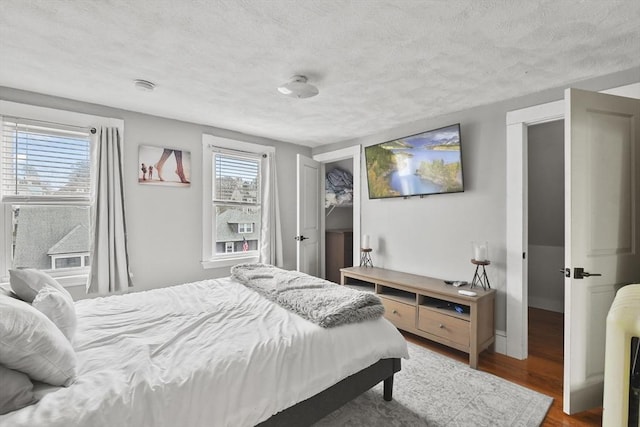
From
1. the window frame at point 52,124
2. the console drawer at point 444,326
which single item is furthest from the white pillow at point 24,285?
the console drawer at point 444,326

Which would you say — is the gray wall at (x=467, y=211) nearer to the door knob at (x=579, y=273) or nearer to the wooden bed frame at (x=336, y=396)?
the door knob at (x=579, y=273)

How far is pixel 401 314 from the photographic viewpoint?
9.96 feet

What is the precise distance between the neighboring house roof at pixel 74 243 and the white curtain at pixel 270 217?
6.37ft

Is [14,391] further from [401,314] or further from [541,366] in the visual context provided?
[541,366]

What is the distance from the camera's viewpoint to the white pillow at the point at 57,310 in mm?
1385

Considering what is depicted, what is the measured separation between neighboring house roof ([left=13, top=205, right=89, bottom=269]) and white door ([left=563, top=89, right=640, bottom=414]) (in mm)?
4138

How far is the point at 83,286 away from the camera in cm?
289

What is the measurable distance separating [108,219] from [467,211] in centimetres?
360

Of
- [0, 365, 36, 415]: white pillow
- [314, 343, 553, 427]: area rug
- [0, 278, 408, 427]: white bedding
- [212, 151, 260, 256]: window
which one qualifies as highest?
[212, 151, 260, 256]: window

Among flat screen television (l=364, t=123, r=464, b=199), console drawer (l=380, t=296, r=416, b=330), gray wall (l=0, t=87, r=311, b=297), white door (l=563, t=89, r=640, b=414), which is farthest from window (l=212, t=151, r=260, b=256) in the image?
white door (l=563, t=89, r=640, b=414)

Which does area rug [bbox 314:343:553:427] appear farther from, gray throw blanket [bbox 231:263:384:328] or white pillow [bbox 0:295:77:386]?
white pillow [bbox 0:295:77:386]

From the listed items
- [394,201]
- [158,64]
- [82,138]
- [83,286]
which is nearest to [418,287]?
[394,201]

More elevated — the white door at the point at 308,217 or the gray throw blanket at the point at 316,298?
the white door at the point at 308,217

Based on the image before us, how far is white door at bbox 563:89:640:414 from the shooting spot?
1.86 m
